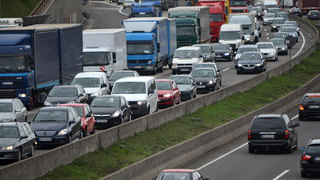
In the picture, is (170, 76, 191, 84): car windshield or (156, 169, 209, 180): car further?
(170, 76, 191, 84): car windshield

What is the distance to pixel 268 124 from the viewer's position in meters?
33.8

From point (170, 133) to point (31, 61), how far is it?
36.1 ft

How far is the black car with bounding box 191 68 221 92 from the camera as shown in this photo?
53062 mm

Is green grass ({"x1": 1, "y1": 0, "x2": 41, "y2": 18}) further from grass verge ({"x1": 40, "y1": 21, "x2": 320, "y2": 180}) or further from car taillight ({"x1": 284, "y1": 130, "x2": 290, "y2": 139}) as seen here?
car taillight ({"x1": 284, "y1": 130, "x2": 290, "y2": 139})

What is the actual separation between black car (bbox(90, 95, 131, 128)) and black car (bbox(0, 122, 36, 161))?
306 inches

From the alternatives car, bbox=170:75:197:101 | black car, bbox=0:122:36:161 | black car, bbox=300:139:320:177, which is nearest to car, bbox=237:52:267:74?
car, bbox=170:75:197:101

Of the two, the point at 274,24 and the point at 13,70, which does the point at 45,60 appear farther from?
the point at 274,24

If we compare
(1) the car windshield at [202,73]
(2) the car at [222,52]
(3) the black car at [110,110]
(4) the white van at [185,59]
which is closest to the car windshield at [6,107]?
(3) the black car at [110,110]

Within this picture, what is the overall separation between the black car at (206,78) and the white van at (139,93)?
35.7 ft

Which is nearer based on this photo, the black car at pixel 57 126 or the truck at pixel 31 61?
the black car at pixel 57 126

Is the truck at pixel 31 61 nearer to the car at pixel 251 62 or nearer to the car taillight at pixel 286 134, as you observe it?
the car taillight at pixel 286 134

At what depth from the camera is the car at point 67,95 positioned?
39.8 metres

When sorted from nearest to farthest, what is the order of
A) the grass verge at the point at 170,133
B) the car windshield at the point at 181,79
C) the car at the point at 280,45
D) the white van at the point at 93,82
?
the grass verge at the point at 170,133 < the white van at the point at 93,82 < the car windshield at the point at 181,79 < the car at the point at 280,45

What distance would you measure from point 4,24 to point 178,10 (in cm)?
2290
